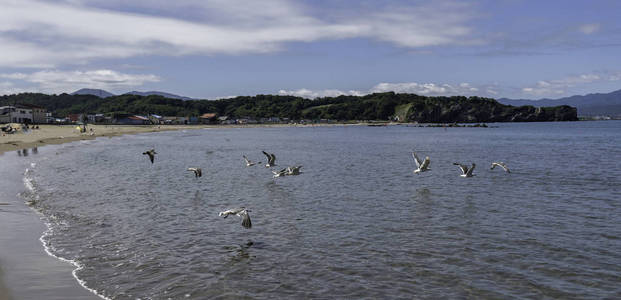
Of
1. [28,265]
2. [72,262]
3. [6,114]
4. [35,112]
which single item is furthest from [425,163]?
[35,112]

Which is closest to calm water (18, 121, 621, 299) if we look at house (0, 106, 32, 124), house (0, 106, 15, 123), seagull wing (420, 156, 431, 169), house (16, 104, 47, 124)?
seagull wing (420, 156, 431, 169)

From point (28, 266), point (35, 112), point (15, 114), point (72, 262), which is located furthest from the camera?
point (35, 112)

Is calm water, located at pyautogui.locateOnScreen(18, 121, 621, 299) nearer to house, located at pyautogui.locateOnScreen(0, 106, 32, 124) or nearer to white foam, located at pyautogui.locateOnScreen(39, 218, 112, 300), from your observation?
white foam, located at pyautogui.locateOnScreen(39, 218, 112, 300)

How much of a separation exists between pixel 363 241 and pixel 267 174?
19376mm

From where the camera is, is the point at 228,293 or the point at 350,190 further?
the point at 350,190

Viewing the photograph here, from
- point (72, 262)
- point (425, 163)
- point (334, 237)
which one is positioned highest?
point (425, 163)

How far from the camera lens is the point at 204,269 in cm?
1189

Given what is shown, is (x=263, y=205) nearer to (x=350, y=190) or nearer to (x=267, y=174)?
(x=350, y=190)

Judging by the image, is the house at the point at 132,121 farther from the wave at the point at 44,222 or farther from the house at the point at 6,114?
the wave at the point at 44,222

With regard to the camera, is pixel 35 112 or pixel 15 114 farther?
pixel 35 112

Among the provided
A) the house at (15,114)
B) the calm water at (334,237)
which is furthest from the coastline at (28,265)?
the house at (15,114)

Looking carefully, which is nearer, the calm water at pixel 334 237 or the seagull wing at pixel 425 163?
the calm water at pixel 334 237

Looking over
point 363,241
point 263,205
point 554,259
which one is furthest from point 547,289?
point 263,205

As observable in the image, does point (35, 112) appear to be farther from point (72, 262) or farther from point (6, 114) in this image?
point (72, 262)
